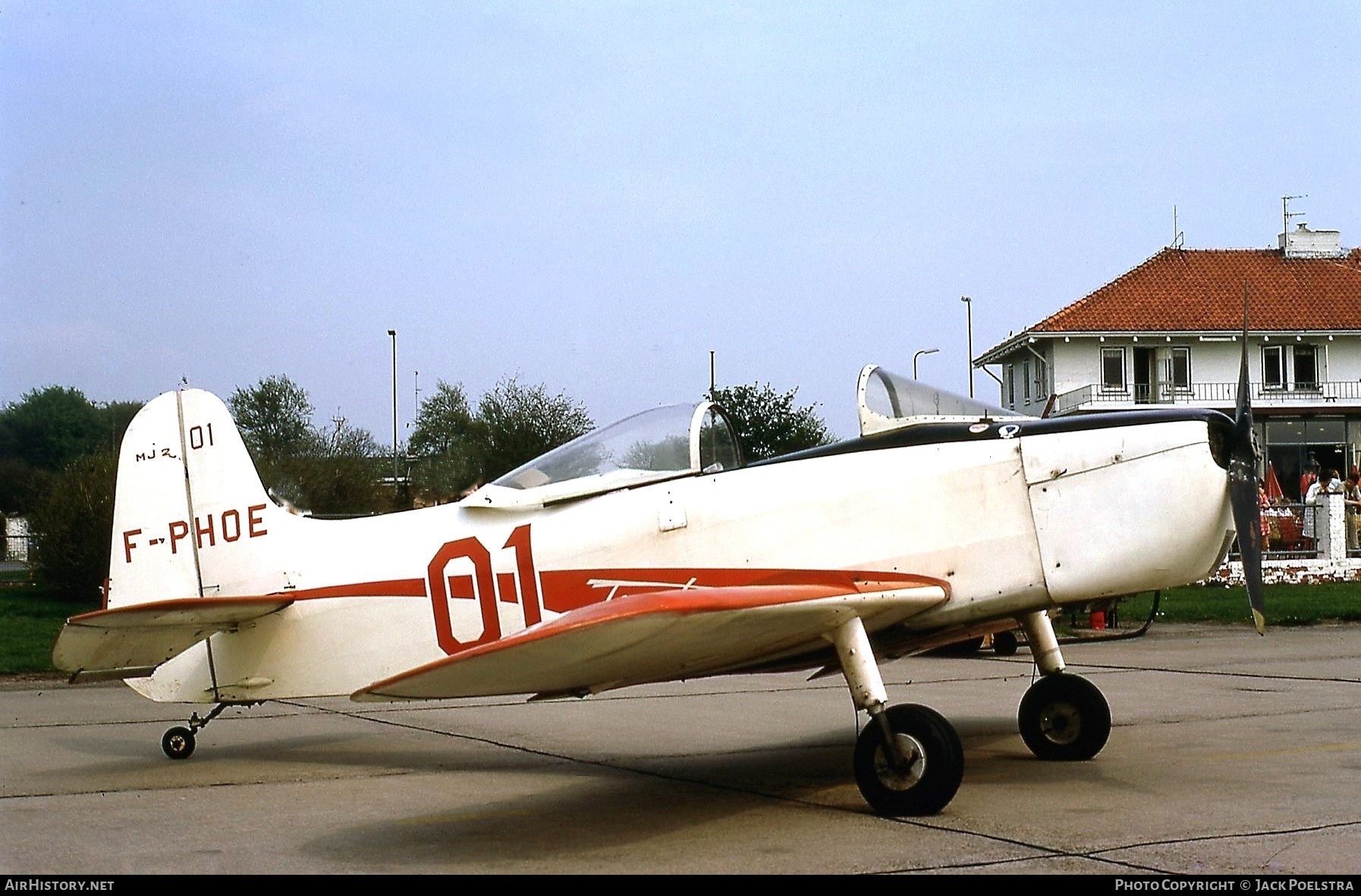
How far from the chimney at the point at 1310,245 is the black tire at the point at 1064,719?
46.2m

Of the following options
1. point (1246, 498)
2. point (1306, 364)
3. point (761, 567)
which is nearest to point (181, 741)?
point (761, 567)

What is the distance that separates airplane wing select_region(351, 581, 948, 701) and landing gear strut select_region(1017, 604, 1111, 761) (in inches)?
63.2

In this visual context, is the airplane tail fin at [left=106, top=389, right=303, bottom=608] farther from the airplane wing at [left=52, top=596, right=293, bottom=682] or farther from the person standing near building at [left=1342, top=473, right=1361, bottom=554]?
the person standing near building at [left=1342, top=473, right=1361, bottom=554]

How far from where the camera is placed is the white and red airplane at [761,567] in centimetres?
600

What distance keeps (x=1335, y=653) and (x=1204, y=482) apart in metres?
9.05

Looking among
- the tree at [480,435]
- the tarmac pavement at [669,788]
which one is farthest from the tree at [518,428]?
the tarmac pavement at [669,788]

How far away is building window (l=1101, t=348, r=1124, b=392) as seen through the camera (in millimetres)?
44731

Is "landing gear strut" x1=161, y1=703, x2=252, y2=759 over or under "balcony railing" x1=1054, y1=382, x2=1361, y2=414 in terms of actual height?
under

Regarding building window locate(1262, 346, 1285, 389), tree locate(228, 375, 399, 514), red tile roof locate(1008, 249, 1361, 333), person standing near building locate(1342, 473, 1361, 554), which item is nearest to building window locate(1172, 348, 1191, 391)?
red tile roof locate(1008, 249, 1361, 333)

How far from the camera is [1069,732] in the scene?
7.64 meters

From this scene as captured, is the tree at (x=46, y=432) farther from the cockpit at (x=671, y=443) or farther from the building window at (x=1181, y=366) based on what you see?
the building window at (x=1181, y=366)

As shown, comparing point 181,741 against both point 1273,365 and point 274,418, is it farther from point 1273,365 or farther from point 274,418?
point 1273,365

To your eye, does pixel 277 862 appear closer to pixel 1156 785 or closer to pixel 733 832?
pixel 733 832

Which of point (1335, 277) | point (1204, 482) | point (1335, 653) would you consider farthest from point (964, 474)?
point (1335, 277)
